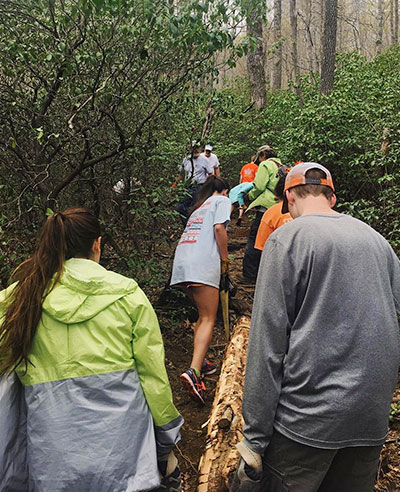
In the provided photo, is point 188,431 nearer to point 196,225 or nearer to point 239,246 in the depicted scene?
point 196,225

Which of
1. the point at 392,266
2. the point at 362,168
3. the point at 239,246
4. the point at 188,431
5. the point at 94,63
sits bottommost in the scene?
the point at 188,431

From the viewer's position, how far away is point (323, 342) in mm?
1699

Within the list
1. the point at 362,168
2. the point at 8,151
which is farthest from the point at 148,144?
the point at 362,168

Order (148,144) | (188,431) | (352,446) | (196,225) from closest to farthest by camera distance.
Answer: (352,446), (188,431), (196,225), (148,144)

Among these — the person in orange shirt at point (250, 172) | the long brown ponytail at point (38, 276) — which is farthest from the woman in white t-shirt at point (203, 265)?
the person in orange shirt at point (250, 172)

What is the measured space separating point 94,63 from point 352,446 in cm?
356

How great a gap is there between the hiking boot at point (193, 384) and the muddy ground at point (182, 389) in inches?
7.3

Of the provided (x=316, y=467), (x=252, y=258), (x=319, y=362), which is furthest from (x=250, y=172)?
(x=316, y=467)

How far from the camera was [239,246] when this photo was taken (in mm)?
8508

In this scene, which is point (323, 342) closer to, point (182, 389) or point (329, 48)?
point (182, 389)

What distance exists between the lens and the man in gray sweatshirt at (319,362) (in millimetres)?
1682

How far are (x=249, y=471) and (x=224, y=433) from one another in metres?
1.07

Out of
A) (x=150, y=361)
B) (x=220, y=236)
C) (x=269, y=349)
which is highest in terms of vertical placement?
(x=220, y=236)

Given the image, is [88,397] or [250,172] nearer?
[88,397]
